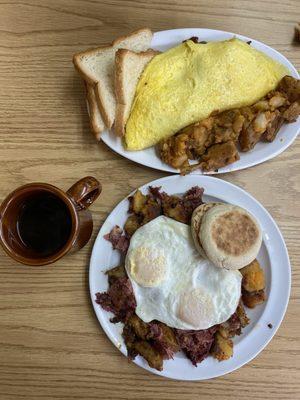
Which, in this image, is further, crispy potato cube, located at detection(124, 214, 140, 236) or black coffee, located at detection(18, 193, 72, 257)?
crispy potato cube, located at detection(124, 214, 140, 236)

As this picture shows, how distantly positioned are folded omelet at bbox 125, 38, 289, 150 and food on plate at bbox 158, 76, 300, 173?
0.04 m

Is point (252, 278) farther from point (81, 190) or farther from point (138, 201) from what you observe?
point (81, 190)

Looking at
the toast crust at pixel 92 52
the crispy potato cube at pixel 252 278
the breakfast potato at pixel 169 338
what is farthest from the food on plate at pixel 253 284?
the toast crust at pixel 92 52

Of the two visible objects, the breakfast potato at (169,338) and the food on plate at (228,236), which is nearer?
the food on plate at (228,236)

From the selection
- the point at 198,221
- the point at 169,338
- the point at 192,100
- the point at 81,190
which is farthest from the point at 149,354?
the point at 192,100

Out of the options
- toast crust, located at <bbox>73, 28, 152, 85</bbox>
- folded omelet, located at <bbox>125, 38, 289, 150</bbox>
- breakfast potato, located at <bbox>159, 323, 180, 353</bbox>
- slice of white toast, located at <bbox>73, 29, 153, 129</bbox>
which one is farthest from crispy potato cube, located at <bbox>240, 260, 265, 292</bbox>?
toast crust, located at <bbox>73, 28, 152, 85</bbox>

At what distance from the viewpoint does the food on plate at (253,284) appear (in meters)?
1.45

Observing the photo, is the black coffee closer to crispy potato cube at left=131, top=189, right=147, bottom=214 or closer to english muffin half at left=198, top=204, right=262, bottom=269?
crispy potato cube at left=131, top=189, right=147, bottom=214

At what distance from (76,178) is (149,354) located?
63 centimetres

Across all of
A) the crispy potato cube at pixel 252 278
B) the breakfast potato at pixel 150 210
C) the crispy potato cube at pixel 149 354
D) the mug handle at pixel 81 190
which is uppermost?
the mug handle at pixel 81 190

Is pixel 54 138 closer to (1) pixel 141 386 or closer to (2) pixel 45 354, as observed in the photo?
(2) pixel 45 354

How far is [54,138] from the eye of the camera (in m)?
1.62

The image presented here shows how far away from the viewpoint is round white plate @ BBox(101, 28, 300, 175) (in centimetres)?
151

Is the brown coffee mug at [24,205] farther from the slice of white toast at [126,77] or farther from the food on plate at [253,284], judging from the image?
the food on plate at [253,284]
